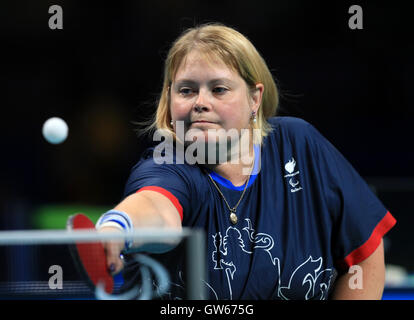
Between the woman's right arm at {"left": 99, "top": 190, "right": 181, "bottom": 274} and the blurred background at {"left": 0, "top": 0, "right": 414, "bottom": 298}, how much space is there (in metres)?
5.41

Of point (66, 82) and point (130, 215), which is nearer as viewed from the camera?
point (130, 215)

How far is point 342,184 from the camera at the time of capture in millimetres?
2670

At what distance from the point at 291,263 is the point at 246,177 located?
39cm

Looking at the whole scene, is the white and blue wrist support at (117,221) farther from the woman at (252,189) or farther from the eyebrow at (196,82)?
the eyebrow at (196,82)

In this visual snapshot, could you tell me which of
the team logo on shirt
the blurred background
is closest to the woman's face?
the team logo on shirt

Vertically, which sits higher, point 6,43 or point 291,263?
point 6,43

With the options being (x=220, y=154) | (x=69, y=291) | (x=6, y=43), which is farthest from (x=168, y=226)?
(x=6, y=43)

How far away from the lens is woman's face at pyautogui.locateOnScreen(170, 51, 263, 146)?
2484 millimetres

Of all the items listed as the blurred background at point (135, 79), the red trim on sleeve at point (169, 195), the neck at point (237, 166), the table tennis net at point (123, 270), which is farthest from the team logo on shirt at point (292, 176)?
the blurred background at point (135, 79)

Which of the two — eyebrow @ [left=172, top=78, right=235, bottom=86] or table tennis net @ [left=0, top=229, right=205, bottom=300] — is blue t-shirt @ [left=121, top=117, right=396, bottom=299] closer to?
table tennis net @ [left=0, top=229, right=205, bottom=300]

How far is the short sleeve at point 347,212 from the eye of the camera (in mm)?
2645

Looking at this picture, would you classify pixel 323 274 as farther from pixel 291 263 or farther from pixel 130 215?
pixel 130 215

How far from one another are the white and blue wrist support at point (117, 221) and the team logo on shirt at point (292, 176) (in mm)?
849

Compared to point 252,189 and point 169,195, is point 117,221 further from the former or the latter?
point 252,189
